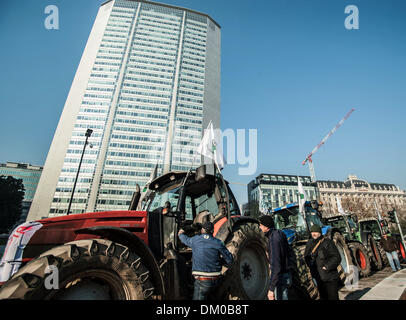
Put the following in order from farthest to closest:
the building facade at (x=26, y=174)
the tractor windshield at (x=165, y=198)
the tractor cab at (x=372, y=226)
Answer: the building facade at (x=26, y=174), the tractor cab at (x=372, y=226), the tractor windshield at (x=165, y=198)

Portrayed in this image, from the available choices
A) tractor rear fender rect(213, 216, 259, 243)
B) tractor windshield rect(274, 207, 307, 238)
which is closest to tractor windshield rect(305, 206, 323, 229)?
tractor windshield rect(274, 207, 307, 238)

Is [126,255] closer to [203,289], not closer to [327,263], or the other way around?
[203,289]

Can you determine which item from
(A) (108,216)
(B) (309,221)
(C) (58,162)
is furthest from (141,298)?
(C) (58,162)

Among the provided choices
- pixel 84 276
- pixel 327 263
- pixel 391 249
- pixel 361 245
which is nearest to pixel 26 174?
pixel 84 276

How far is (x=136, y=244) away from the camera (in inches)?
110

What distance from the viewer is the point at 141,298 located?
2.46 metres

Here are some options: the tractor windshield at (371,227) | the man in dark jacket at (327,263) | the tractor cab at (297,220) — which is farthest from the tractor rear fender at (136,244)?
the tractor windshield at (371,227)

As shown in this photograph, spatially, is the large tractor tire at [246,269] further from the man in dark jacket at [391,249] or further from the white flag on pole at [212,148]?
the man in dark jacket at [391,249]

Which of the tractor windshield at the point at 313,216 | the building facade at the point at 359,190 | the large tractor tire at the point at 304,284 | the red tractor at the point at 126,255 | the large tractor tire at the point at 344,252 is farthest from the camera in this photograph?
the building facade at the point at 359,190

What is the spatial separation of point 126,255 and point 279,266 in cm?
248

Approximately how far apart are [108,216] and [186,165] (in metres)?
82.3

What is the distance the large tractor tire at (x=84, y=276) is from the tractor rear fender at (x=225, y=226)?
5.38 ft

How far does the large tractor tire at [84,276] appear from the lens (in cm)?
189

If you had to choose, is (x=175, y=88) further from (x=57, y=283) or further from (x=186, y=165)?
(x=57, y=283)
